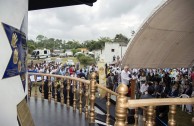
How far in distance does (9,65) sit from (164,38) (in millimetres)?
11514

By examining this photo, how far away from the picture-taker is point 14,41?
8.38 feet

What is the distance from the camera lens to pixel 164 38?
12742 mm

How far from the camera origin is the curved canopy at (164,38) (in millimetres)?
10531

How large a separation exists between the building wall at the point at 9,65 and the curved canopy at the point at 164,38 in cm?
847

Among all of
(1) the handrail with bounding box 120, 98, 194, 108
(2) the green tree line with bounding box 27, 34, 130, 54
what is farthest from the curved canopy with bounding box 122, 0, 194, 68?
(2) the green tree line with bounding box 27, 34, 130, 54

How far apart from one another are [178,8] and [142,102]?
934 centimetres

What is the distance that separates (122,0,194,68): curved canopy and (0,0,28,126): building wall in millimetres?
8475

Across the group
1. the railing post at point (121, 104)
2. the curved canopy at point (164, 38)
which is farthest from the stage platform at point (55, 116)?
the curved canopy at point (164, 38)

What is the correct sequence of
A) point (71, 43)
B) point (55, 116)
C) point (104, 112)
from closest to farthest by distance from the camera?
point (55, 116) → point (104, 112) → point (71, 43)

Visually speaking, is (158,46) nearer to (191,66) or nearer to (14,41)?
(191,66)

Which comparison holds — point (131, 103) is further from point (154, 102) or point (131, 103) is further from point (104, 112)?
point (104, 112)

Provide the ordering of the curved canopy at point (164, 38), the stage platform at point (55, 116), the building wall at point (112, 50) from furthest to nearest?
the building wall at point (112, 50) → the curved canopy at point (164, 38) → the stage platform at point (55, 116)

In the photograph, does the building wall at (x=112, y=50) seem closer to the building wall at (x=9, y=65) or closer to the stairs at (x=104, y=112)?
the stairs at (x=104, y=112)

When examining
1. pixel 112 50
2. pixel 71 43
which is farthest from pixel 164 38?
pixel 71 43
